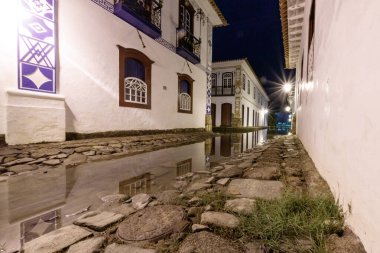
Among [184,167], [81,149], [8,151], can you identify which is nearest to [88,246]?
[184,167]

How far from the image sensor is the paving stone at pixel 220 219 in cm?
148

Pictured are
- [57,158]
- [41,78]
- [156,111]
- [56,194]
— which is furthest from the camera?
[156,111]

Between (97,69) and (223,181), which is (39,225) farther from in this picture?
(97,69)

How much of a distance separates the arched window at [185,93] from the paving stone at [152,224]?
784cm

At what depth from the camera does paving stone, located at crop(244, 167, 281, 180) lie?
8.61 feet

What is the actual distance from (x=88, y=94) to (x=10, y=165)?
257 cm

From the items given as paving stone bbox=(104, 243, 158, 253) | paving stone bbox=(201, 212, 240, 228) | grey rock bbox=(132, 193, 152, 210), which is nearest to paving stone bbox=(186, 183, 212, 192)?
grey rock bbox=(132, 193, 152, 210)

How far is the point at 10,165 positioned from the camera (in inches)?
125

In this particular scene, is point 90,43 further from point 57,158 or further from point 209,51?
point 209,51

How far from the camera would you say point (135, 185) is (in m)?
→ 2.66

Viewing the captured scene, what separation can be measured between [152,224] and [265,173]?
6.03 ft

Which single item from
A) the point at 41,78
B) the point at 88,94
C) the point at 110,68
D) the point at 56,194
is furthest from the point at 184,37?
the point at 56,194

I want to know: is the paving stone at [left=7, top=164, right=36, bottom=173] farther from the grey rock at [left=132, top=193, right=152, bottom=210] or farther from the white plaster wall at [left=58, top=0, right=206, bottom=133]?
the grey rock at [left=132, top=193, right=152, bottom=210]

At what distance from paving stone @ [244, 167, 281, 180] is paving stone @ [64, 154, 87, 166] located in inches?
125
